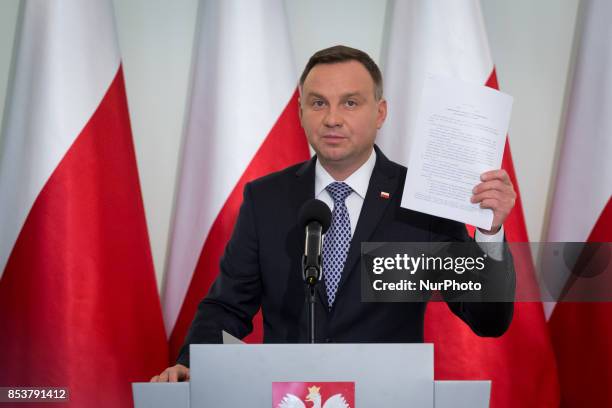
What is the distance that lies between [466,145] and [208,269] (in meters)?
1.63

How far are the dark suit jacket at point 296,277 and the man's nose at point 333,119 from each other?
24 centimetres

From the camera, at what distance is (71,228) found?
2998mm

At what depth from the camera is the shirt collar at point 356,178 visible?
7.79ft

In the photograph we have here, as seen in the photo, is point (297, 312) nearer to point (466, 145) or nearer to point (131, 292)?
point (466, 145)

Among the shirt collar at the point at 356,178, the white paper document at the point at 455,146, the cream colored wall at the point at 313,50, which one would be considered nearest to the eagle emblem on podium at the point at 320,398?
the white paper document at the point at 455,146

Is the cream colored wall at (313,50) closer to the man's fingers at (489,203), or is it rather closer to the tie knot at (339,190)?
the tie knot at (339,190)

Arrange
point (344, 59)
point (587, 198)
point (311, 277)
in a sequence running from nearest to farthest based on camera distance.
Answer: point (311, 277)
point (344, 59)
point (587, 198)

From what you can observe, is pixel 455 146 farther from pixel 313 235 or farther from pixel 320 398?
pixel 320 398

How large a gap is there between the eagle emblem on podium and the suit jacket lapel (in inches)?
31.0

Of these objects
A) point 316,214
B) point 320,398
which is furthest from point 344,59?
point 320,398

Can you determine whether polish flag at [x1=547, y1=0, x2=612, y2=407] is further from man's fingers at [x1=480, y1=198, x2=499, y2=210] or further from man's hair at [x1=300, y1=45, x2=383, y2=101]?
man's fingers at [x1=480, y1=198, x2=499, y2=210]

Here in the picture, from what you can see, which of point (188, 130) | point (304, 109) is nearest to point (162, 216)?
point (188, 130)

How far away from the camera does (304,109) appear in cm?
234

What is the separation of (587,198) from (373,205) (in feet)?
4.25
